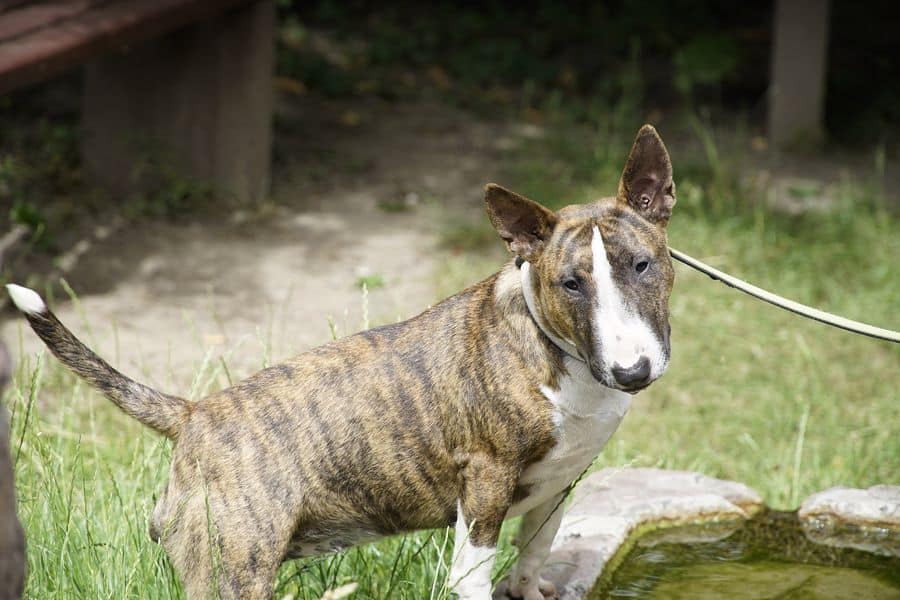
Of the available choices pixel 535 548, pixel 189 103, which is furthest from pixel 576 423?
pixel 189 103

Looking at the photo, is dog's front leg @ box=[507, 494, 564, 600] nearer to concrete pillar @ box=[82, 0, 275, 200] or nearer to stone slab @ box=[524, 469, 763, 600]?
stone slab @ box=[524, 469, 763, 600]

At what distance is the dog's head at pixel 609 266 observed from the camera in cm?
275

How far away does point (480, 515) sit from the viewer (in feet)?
10.0

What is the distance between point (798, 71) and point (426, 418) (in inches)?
263

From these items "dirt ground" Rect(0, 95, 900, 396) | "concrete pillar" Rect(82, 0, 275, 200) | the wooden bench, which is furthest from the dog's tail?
"concrete pillar" Rect(82, 0, 275, 200)

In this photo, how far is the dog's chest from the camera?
302 centimetres

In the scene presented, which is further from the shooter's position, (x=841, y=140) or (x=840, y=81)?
(x=840, y=81)

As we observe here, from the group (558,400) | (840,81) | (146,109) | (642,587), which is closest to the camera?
(558,400)

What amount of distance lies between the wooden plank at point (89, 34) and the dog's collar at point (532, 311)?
3.32 m

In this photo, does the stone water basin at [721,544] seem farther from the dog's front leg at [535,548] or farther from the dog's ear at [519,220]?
the dog's ear at [519,220]

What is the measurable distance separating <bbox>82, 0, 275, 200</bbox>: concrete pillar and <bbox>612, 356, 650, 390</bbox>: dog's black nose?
222 inches

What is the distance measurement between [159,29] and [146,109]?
113 centimetres

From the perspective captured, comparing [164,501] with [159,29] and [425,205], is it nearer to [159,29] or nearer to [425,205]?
[159,29]

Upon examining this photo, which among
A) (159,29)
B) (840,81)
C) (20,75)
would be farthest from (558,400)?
(840,81)
